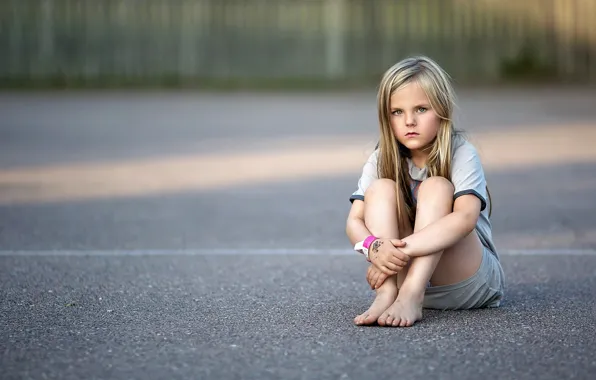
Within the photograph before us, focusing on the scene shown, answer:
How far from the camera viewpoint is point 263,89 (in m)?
18.9

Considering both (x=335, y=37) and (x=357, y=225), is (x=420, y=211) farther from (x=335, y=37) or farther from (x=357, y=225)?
(x=335, y=37)

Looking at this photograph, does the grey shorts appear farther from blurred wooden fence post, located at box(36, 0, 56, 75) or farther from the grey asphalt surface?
blurred wooden fence post, located at box(36, 0, 56, 75)

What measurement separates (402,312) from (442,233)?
32cm

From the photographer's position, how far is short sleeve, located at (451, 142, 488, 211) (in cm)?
392

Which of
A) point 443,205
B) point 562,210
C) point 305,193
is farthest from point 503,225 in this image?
point 443,205

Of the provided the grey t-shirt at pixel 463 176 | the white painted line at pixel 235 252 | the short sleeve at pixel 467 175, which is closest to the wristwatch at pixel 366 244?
the grey t-shirt at pixel 463 176

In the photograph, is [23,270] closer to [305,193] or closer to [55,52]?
[305,193]

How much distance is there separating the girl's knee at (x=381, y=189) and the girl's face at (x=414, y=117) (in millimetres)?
168

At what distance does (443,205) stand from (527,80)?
1674 centimetres

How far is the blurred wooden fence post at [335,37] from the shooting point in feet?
67.0

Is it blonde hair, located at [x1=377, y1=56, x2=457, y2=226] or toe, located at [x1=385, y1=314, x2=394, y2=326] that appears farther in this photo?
blonde hair, located at [x1=377, y1=56, x2=457, y2=226]

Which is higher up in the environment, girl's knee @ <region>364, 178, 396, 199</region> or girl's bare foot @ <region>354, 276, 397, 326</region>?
girl's knee @ <region>364, 178, 396, 199</region>

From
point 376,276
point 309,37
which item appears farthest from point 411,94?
point 309,37

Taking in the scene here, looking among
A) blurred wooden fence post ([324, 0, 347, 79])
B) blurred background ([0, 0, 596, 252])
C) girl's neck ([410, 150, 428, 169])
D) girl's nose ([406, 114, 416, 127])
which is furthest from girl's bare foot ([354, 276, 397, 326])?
blurred wooden fence post ([324, 0, 347, 79])
